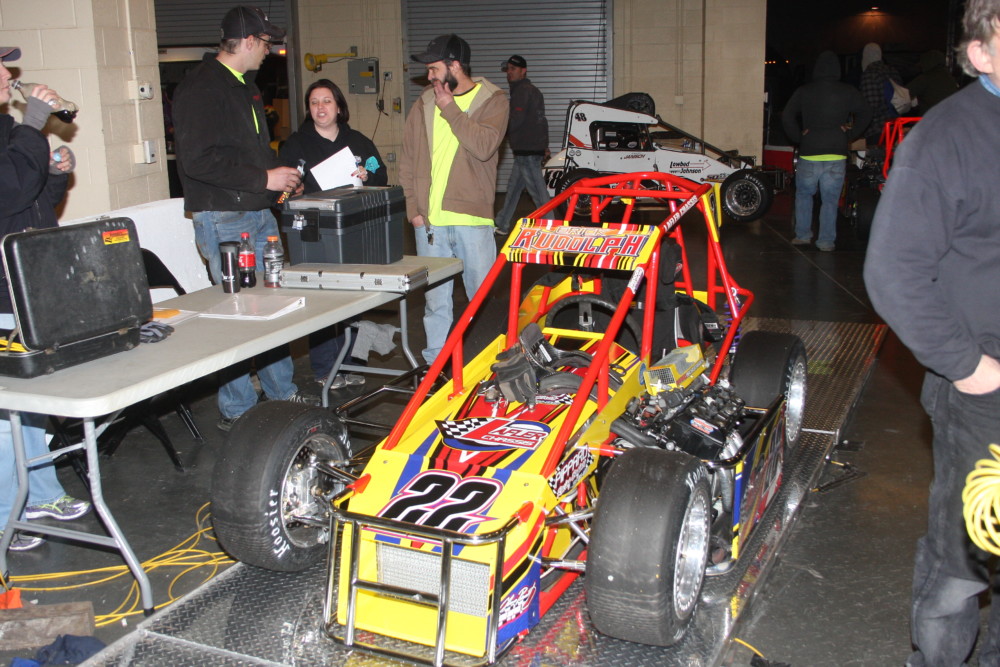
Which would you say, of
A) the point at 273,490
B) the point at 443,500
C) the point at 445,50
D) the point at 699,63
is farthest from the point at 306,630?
the point at 699,63

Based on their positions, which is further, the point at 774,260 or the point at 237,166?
the point at 774,260

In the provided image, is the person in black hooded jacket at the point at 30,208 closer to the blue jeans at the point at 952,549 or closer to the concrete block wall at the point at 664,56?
the blue jeans at the point at 952,549

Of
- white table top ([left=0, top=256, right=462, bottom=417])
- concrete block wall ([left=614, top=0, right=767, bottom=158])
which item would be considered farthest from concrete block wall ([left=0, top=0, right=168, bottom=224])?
concrete block wall ([left=614, top=0, right=767, bottom=158])

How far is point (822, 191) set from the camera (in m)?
9.18

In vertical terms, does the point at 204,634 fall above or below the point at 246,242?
below

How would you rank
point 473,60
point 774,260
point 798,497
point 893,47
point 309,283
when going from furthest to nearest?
point 893,47 → point 473,60 → point 774,260 → point 309,283 → point 798,497

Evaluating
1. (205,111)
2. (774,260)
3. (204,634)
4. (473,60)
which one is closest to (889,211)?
(204,634)

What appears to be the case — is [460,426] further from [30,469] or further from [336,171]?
[336,171]

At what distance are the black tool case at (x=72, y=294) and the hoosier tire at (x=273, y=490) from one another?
560 mm

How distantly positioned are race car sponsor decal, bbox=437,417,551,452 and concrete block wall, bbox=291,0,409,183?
38.3 feet

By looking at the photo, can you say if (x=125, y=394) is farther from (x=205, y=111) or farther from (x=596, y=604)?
(x=205, y=111)

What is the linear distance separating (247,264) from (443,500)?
186 centimetres

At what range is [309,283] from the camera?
409cm

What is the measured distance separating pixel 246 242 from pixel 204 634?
6.27ft
